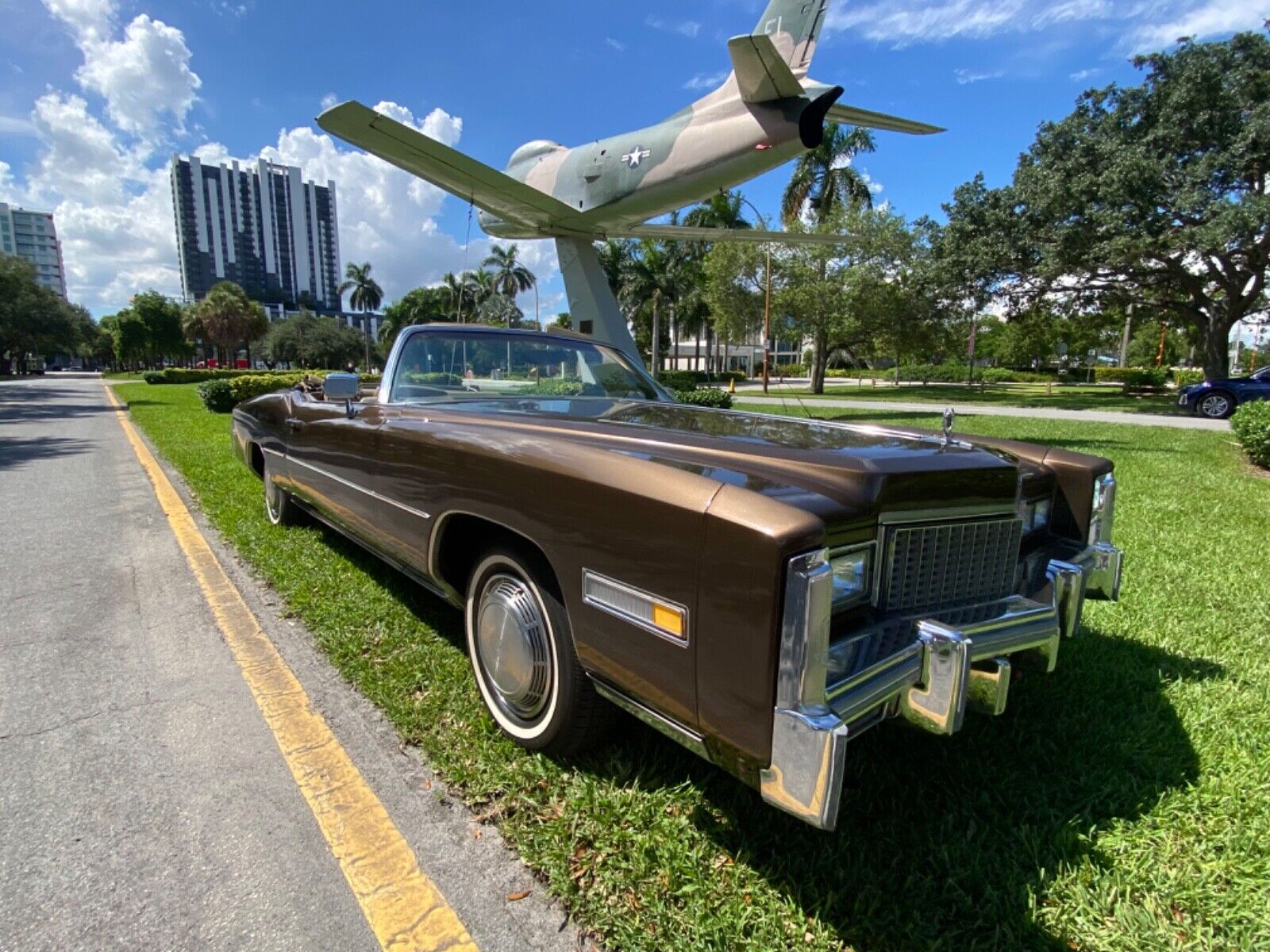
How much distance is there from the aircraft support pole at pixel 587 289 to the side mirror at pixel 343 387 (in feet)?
31.7

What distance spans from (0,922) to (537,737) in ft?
4.53

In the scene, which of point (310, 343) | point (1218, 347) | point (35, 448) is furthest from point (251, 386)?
point (310, 343)

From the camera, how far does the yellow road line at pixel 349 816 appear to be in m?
1.64

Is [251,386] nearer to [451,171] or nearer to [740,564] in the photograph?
[451,171]

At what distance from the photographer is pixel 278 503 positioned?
500cm

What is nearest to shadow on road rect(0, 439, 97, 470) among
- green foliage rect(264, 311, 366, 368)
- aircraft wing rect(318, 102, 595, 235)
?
aircraft wing rect(318, 102, 595, 235)

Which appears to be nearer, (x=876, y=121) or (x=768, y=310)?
(x=876, y=121)

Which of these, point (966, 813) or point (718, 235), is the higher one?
point (718, 235)

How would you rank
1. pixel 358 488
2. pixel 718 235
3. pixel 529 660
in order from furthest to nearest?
pixel 718 235 → pixel 358 488 → pixel 529 660

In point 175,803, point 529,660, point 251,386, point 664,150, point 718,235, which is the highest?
point 664,150

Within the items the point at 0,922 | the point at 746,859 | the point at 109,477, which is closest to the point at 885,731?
the point at 746,859

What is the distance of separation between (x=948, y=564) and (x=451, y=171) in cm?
1028

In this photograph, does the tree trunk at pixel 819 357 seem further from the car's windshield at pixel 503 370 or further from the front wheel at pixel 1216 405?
the car's windshield at pixel 503 370

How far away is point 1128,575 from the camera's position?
4.04 meters
